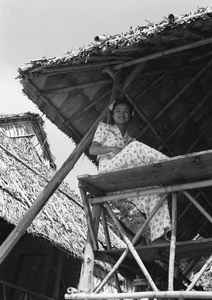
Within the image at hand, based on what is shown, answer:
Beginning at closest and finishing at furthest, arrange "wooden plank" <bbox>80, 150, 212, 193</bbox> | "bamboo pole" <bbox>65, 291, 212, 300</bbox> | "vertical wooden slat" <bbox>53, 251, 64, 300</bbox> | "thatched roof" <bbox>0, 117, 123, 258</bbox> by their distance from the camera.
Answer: "bamboo pole" <bbox>65, 291, 212, 300</bbox> < "wooden plank" <bbox>80, 150, 212, 193</bbox> < "thatched roof" <bbox>0, 117, 123, 258</bbox> < "vertical wooden slat" <bbox>53, 251, 64, 300</bbox>

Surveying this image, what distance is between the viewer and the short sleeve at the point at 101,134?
498 cm

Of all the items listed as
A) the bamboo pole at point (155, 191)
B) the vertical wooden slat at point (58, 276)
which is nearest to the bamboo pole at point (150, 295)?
the bamboo pole at point (155, 191)

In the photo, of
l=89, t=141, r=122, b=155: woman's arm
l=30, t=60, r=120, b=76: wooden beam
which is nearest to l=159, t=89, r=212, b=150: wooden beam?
l=30, t=60, r=120, b=76: wooden beam

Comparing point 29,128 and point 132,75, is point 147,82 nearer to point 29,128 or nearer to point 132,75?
point 132,75

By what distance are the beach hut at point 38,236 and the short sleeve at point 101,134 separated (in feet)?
6.27

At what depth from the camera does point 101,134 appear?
501 centimetres

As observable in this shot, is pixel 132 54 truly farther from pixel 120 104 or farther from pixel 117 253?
pixel 117 253

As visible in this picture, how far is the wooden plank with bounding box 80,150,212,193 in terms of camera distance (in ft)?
13.1

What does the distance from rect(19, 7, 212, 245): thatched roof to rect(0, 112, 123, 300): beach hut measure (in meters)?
1.32

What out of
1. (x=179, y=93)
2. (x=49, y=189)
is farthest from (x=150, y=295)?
(x=179, y=93)

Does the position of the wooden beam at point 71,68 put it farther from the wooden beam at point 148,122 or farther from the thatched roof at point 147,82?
the wooden beam at point 148,122

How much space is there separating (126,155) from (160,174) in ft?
1.35

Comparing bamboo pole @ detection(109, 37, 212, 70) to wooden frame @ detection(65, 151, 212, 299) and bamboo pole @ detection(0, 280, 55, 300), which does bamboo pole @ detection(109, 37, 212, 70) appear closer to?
wooden frame @ detection(65, 151, 212, 299)

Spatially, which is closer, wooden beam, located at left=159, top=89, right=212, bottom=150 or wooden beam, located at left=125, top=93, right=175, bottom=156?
wooden beam, located at left=125, top=93, right=175, bottom=156
